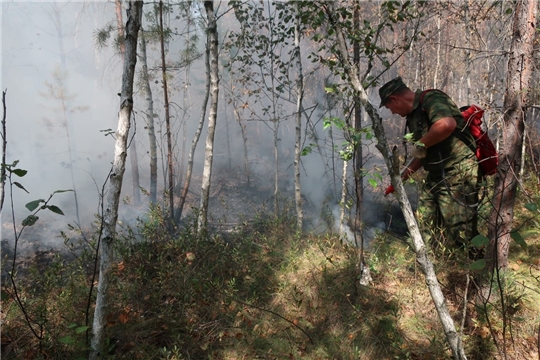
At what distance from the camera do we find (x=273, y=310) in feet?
9.86

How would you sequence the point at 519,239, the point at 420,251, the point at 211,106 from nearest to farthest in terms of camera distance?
the point at 519,239 → the point at 420,251 → the point at 211,106

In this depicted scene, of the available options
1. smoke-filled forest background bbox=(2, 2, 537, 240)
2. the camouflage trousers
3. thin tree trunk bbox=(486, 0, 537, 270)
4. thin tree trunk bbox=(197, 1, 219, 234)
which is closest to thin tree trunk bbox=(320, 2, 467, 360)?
thin tree trunk bbox=(486, 0, 537, 270)

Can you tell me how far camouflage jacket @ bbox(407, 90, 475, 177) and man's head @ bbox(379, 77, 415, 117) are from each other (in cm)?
6

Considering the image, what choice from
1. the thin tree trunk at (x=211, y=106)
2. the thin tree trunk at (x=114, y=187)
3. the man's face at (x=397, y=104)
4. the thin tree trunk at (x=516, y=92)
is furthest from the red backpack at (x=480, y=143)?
the thin tree trunk at (x=211, y=106)

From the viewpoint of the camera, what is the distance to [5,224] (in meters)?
10.2

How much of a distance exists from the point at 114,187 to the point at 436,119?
2.77 metres

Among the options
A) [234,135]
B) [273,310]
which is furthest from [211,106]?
[234,135]

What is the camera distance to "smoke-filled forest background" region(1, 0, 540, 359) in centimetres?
255

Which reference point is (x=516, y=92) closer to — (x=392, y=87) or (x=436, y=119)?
(x=436, y=119)

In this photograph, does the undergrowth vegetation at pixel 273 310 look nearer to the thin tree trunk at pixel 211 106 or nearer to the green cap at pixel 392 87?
the thin tree trunk at pixel 211 106

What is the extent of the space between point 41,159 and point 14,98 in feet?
25.4

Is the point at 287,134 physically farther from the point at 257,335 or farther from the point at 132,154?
the point at 257,335

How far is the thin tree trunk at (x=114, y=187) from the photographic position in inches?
84.8

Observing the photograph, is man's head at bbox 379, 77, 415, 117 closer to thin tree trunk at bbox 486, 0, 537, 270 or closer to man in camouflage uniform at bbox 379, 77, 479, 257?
man in camouflage uniform at bbox 379, 77, 479, 257
